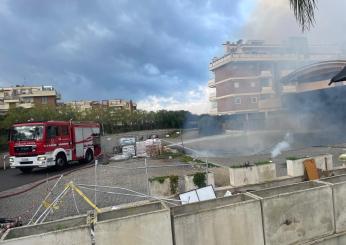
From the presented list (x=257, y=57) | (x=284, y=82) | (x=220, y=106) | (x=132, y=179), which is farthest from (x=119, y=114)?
(x=132, y=179)

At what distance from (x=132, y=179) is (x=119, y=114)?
54691mm

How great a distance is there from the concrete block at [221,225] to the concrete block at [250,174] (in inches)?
189

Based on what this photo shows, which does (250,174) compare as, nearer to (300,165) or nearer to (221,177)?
(300,165)

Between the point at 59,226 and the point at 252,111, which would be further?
the point at 252,111

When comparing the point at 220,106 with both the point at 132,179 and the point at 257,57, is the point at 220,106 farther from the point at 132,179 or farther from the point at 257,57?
the point at 132,179

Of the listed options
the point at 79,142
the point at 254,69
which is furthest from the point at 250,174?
the point at 254,69

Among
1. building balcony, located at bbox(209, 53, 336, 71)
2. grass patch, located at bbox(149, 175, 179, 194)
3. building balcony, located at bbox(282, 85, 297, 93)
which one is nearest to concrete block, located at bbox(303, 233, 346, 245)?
grass patch, located at bbox(149, 175, 179, 194)

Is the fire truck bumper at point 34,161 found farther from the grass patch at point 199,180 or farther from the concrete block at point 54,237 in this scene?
the concrete block at point 54,237

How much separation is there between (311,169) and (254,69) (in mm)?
47661

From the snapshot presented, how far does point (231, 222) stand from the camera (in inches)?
176

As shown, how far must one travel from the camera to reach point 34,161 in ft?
63.2

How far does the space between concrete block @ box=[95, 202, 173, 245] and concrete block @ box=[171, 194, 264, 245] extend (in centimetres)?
15

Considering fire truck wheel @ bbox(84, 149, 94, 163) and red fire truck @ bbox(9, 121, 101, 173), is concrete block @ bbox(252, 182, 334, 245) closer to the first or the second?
red fire truck @ bbox(9, 121, 101, 173)

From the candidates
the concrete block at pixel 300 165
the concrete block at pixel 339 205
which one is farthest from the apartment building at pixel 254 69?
the concrete block at pixel 339 205
